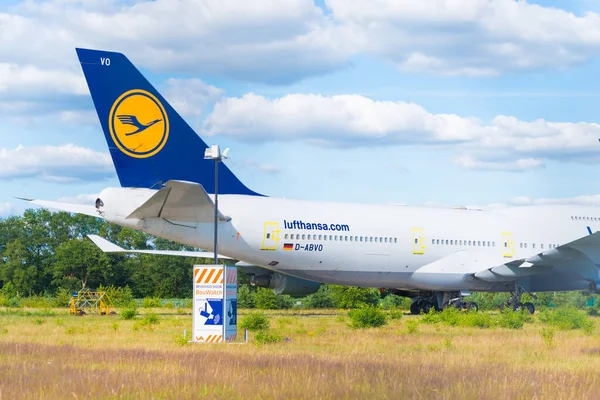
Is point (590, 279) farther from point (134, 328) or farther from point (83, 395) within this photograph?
point (83, 395)

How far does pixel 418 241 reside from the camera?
3400 centimetres

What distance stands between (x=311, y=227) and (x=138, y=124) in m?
7.72

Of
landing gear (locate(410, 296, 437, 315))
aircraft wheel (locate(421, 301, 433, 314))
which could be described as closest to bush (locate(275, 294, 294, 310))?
landing gear (locate(410, 296, 437, 315))

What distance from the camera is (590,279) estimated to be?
3403 cm

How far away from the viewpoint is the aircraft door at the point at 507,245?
3634 centimetres

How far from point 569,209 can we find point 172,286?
53480 millimetres

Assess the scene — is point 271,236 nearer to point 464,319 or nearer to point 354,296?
point 464,319

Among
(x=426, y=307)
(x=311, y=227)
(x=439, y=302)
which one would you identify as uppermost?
(x=311, y=227)

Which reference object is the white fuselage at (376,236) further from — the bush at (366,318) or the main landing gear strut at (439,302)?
the bush at (366,318)

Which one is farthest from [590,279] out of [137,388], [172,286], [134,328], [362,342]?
[172,286]

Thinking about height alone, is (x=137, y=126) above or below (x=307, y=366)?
above

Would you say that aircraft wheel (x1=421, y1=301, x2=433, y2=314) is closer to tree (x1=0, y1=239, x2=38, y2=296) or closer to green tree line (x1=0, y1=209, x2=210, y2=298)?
green tree line (x1=0, y1=209, x2=210, y2=298)

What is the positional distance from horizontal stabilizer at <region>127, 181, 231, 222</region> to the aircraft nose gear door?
2.61 m

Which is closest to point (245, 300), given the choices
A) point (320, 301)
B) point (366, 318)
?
point (320, 301)
